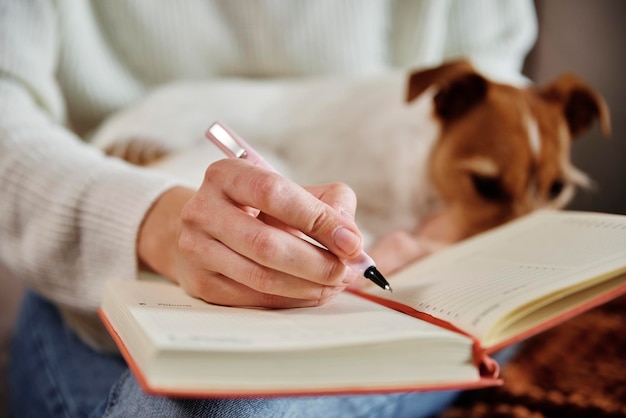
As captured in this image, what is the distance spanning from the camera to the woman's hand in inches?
20.1

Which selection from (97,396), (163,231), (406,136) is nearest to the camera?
(163,231)

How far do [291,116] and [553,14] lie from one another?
89cm

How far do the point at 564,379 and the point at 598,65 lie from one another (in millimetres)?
1114

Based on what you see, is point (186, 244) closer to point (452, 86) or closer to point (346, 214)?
point (346, 214)

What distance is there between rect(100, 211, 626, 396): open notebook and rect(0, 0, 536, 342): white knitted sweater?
0.55ft

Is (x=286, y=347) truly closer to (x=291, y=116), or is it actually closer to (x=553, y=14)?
(x=291, y=116)

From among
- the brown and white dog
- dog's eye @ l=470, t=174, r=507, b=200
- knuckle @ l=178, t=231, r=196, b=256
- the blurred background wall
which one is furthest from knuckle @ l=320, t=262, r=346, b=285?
the blurred background wall

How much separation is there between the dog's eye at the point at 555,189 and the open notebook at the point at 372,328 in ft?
2.56

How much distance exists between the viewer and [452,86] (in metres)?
1.40

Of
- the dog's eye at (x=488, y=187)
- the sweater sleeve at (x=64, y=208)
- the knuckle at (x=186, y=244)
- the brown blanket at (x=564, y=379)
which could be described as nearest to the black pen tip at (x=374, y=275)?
the knuckle at (x=186, y=244)

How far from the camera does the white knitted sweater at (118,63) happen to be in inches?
30.6

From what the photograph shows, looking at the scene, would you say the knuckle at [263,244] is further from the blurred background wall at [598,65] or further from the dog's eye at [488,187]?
the blurred background wall at [598,65]

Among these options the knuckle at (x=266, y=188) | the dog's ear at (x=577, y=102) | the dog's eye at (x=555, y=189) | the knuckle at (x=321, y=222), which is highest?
the knuckle at (x=266, y=188)

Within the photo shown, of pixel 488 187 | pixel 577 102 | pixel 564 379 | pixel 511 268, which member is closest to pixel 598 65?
pixel 577 102
